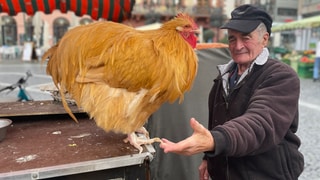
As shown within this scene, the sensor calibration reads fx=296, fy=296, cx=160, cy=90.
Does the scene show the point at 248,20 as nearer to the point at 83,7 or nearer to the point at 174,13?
the point at 83,7

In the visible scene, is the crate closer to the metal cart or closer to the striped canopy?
the striped canopy

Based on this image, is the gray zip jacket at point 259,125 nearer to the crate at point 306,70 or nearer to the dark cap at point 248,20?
the dark cap at point 248,20

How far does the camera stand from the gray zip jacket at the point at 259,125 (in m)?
1.27

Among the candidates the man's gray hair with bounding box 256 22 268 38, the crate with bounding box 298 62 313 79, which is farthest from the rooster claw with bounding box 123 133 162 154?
the crate with bounding box 298 62 313 79

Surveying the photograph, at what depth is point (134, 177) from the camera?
1603 millimetres

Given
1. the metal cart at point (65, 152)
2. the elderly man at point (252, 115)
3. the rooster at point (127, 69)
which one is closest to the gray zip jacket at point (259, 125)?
the elderly man at point (252, 115)

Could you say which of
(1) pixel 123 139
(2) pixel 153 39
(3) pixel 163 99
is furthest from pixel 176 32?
(1) pixel 123 139

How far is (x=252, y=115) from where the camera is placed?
1345mm

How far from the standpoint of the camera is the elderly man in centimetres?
125

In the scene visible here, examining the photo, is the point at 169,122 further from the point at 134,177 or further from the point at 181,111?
the point at 134,177

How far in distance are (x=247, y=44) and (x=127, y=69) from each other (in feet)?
2.27

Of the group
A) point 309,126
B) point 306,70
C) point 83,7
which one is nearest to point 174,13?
point 306,70

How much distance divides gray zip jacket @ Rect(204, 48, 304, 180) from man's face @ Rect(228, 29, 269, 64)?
0.05 m

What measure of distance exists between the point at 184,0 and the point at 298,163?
32300mm
